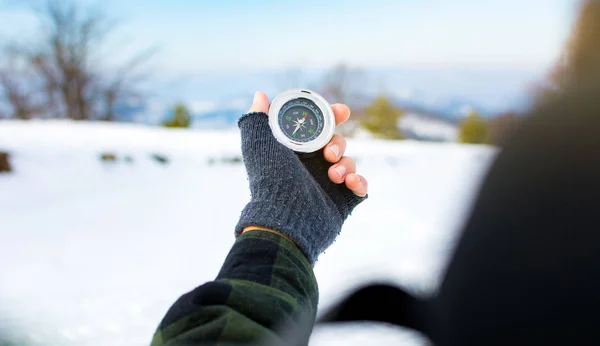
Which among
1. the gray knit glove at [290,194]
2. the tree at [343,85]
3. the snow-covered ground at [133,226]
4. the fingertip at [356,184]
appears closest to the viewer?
the gray knit glove at [290,194]

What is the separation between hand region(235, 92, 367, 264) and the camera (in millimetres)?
1187

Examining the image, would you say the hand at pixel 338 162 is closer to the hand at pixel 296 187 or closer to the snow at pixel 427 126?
the hand at pixel 296 187

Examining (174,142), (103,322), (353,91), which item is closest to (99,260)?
(103,322)

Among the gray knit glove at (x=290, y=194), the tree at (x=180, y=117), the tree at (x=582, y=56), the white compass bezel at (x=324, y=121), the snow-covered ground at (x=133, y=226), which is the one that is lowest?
the tree at (x=582, y=56)

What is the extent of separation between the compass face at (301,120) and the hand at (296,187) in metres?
0.06

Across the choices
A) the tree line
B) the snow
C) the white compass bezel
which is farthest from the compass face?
the snow

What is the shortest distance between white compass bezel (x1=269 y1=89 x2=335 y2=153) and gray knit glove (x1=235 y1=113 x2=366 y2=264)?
24 millimetres

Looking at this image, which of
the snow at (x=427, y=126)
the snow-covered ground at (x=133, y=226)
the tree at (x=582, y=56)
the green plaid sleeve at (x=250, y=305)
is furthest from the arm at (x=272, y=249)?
the snow at (x=427, y=126)

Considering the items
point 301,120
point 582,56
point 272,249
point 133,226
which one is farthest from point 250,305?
point 133,226

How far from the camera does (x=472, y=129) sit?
1956 cm

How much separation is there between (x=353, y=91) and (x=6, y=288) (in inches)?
866

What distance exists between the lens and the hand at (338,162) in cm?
141

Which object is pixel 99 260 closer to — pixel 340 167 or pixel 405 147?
pixel 340 167

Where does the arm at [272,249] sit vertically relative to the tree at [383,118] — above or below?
below
